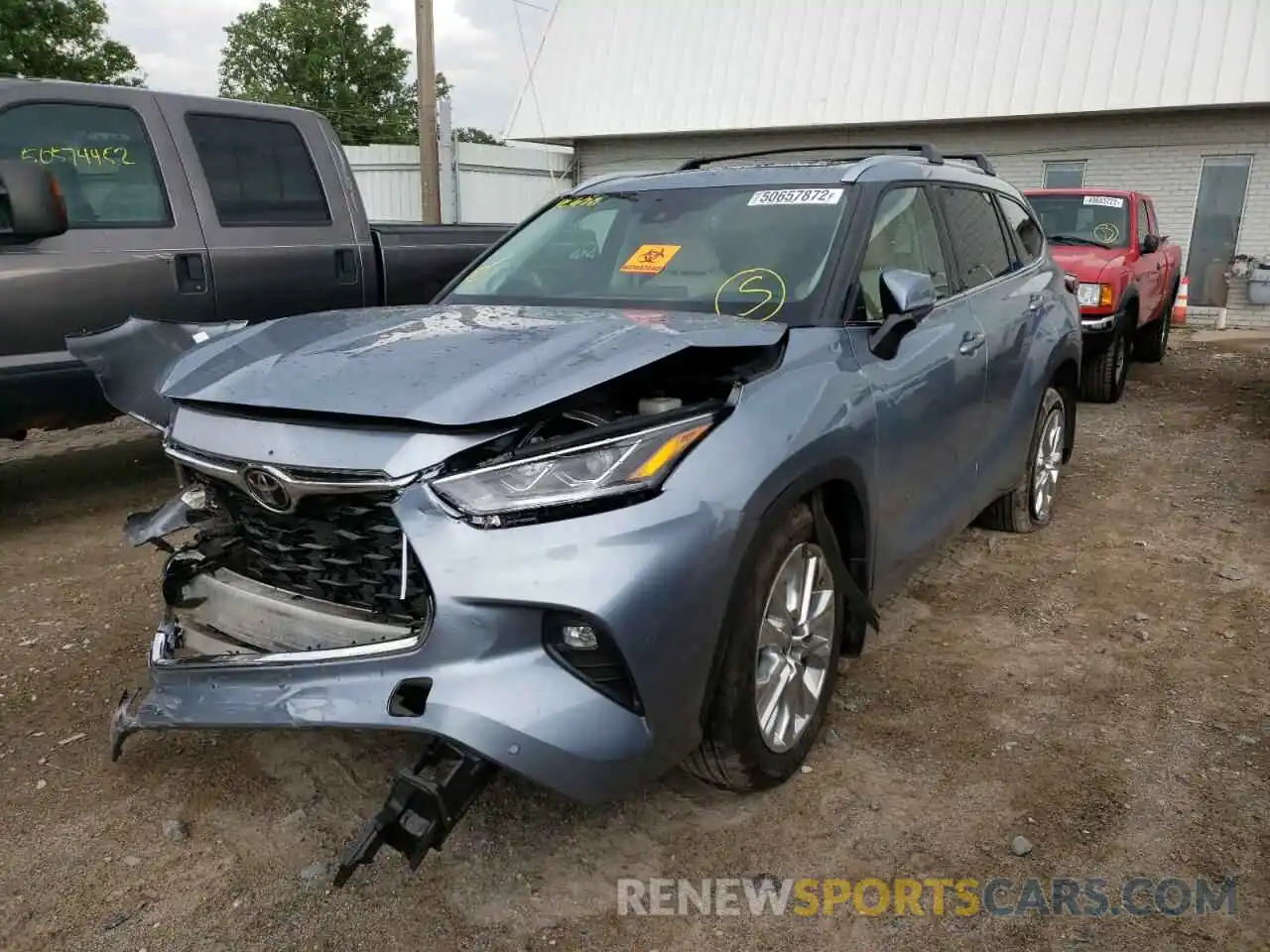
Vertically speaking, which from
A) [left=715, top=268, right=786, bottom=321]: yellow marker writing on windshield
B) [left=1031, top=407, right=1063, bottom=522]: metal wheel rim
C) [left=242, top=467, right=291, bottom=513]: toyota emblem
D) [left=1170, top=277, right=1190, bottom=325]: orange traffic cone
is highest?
[left=715, top=268, right=786, bottom=321]: yellow marker writing on windshield

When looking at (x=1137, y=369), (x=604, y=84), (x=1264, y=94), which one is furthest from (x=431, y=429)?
(x=604, y=84)

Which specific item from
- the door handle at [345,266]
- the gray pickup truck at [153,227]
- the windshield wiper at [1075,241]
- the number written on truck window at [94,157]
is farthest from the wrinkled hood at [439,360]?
the windshield wiper at [1075,241]

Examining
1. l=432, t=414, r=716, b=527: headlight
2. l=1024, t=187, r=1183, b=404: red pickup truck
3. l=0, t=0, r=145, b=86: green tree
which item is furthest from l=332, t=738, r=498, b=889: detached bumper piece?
l=0, t=0, r=145, b=86: green tree

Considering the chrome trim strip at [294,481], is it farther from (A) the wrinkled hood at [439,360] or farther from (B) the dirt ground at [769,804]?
(B) the dirt ground at [769,804]

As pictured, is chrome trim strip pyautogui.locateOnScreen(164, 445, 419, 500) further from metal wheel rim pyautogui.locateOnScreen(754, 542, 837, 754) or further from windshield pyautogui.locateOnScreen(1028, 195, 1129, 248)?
windshield pyautogui.locateOnScreen(1028, 195, 1129, 248)

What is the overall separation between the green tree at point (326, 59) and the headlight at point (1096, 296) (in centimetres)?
4705

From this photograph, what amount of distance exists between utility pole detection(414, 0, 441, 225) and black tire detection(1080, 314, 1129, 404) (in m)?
8.27

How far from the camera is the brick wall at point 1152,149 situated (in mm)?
13656

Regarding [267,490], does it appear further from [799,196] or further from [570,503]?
[799,196]

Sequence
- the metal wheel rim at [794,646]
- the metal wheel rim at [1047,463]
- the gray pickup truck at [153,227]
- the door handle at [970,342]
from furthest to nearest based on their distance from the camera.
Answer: the metal wheel rim at [1047,463] < the gray pickup truck at [153,227] < the door handle at [970,342] < the metal wheel rim at [794,646]

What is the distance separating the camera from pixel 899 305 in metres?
2.97

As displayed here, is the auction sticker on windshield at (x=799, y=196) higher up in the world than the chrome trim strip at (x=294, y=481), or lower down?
higher up

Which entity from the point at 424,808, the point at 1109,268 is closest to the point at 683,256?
the point at 424,808

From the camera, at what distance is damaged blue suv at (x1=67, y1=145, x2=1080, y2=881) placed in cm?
214
